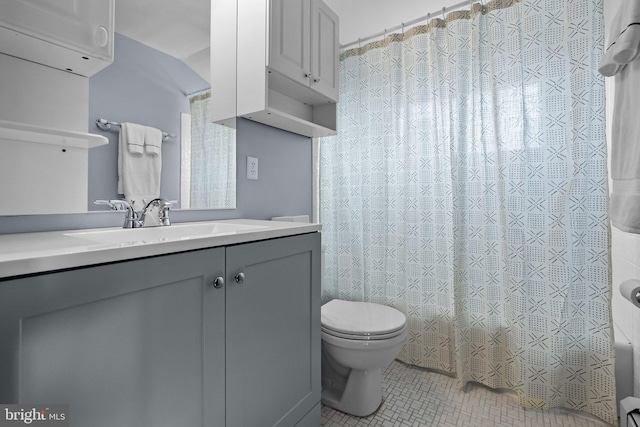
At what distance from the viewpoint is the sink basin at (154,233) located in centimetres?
90

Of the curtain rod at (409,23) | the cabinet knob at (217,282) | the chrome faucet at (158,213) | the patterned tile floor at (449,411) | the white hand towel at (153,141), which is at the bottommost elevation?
the patterned tile floor at (449,411)

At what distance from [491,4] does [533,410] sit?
2167 millimetres

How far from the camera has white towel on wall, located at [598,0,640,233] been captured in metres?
0.92

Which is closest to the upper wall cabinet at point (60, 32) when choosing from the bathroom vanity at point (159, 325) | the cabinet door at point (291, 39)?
the bathroom vanity at point (159, 325)

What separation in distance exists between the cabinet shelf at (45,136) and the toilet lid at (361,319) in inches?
48.2

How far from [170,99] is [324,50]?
878 millimetres

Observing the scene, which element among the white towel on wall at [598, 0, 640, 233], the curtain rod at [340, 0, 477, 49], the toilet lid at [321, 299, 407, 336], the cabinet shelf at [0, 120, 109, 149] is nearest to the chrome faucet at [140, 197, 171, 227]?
the cabinet shelf at [0, 120, 109, 149]

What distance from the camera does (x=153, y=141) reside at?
121 centimetres

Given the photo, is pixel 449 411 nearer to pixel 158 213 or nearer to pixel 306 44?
pixel 158 213

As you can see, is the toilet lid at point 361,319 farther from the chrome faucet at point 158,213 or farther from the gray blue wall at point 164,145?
the chrome faucet at point 158,213

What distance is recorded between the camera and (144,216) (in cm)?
115

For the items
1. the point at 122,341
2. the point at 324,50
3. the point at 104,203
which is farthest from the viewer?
the point at 324,50

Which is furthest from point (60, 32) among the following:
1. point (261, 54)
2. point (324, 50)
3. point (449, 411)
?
point (449, 411)

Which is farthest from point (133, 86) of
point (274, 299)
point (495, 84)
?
point (495, 84)
